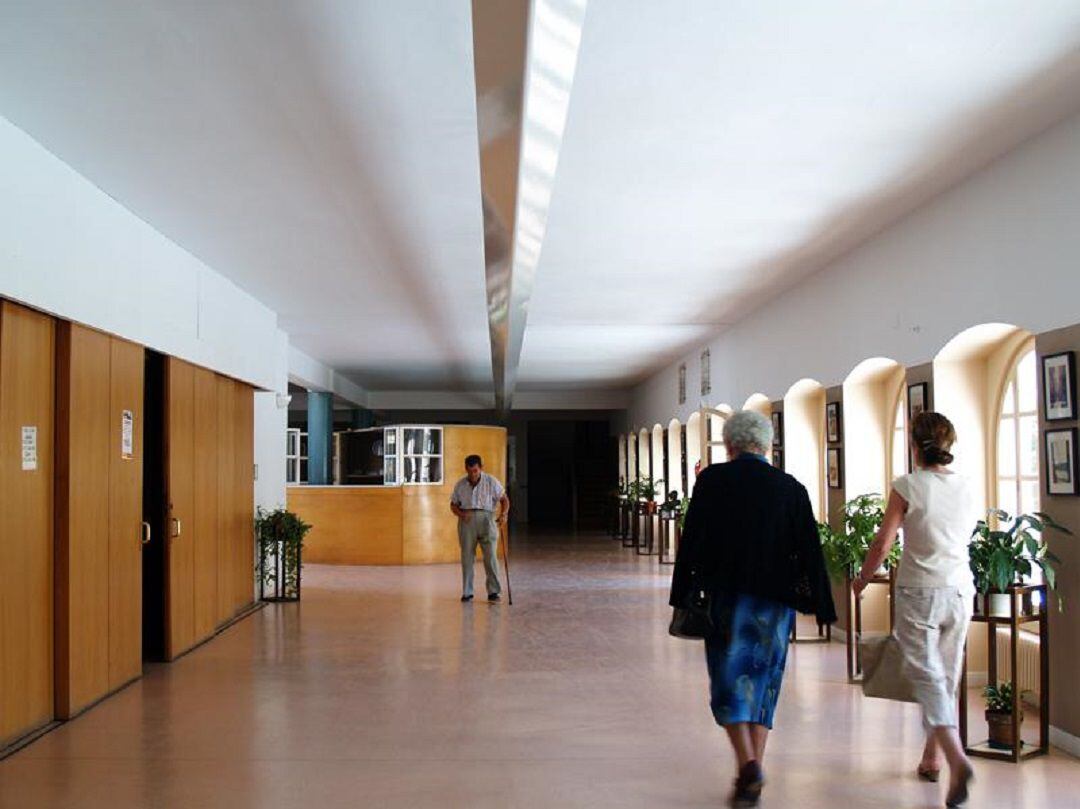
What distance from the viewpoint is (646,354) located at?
1633 centimetres

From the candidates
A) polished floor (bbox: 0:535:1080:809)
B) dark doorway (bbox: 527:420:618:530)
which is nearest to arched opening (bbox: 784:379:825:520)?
polished floor (bbox: 0:535:1080:809)

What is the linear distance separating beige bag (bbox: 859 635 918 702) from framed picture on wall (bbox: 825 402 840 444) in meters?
4.26

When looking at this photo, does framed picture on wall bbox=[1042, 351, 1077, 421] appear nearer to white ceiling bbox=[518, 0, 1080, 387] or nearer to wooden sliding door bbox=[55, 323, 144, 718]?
white ceiling bbox=[518, 0, 1080, 387]

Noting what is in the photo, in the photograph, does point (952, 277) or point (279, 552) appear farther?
point (279, 552)

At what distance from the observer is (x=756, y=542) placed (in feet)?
14.3

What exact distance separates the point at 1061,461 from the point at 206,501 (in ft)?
20.5

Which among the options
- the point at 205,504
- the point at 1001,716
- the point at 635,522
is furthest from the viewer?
the point at 635,522

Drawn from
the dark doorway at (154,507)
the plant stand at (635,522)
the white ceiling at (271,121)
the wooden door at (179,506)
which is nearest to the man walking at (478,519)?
the white ceiling at (271,121)

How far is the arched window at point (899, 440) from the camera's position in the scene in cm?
850

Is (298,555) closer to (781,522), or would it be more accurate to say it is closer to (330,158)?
(330,158)

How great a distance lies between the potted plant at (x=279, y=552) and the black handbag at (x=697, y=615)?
7.01 m

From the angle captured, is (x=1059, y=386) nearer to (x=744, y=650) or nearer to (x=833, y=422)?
(x=744, y=650)

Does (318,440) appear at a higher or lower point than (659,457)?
higher

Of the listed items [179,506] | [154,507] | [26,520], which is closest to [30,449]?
[26,520]
